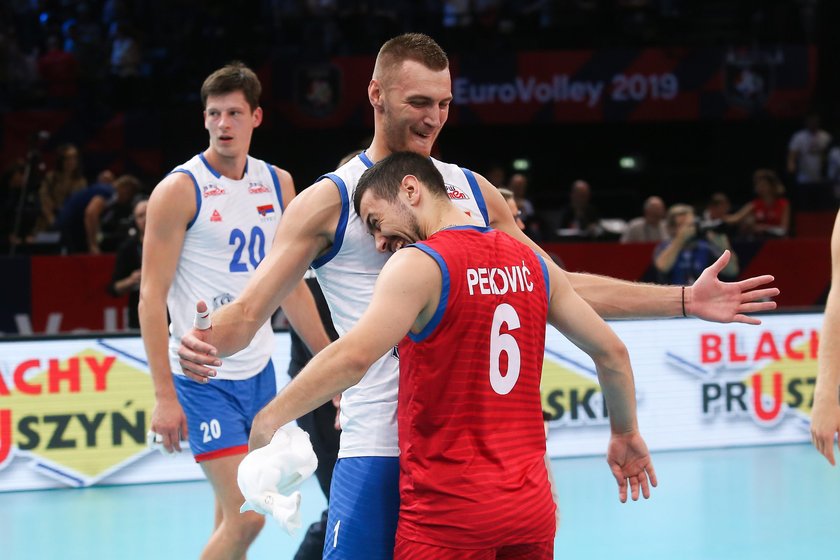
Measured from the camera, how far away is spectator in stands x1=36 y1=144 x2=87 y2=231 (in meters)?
12.8

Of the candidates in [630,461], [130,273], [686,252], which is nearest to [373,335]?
[630,461]

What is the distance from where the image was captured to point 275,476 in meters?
2.81

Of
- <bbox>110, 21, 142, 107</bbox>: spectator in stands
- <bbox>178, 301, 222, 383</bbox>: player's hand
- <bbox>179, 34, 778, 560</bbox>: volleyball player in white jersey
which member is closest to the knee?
<bbox>179, 34, 778, 560</bbox>: volleyball player in white jersey

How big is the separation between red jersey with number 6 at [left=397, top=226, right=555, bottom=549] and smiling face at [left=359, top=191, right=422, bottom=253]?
0.12 meters

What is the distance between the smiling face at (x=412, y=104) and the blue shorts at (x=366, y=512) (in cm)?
85

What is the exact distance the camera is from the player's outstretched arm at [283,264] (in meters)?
3.16

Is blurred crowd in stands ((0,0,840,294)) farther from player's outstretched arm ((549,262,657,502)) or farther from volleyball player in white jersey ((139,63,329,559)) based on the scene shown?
player's outstretched arm ((549,262,657,502))

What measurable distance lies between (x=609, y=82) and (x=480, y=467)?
14551mm

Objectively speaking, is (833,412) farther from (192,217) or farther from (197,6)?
(197,6)

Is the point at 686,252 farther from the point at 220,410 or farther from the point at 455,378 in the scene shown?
the point at 455,378

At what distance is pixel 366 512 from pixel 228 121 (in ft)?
7.63

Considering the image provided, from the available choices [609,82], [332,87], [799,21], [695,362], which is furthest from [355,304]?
[799,21]

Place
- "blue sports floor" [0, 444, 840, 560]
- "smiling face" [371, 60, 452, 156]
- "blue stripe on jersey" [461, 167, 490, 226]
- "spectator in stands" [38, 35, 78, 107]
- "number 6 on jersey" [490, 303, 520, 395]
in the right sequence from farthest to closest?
1. "spectator in stands" [38, 35, 78, 107]
2. "blue sports floor" [0, 444, 840, 560]
3. "blue stripe on jersey" [461, 167, 490, 226]
4. "smiling face" [371, 60, 452, 156]
5. "number 6 on jersey" [490, 303, 520, 395]

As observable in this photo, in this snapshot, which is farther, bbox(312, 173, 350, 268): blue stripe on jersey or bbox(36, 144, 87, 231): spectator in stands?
bbox(36, 144, 87, 231): spectator in stands
